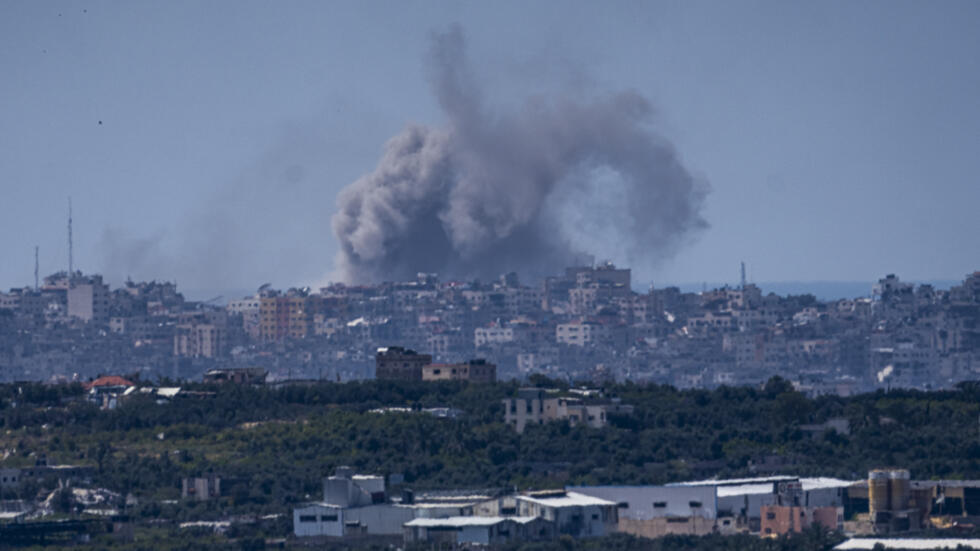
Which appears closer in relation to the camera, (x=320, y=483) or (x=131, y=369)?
(x=320, y=483)

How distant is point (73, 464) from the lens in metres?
74.4

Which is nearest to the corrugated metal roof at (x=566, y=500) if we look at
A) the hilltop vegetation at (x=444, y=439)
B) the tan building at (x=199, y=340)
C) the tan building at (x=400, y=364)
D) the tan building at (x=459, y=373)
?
the hilltop vegetation at (x=444, y=439)

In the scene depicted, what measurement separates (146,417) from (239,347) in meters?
109

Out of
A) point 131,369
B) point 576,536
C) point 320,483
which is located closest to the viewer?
point 576,536

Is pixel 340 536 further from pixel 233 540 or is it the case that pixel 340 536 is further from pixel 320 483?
pixel 320 483

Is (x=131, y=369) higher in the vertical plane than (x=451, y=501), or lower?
higher

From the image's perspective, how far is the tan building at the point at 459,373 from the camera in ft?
324

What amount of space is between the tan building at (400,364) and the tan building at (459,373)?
2.17 ft

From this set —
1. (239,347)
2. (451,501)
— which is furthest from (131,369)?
(451,501)

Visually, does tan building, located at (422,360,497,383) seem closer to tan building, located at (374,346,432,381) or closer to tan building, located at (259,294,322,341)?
tan building, located at (374,346,432,381)

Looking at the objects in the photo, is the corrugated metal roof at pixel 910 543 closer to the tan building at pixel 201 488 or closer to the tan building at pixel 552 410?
the tan building at pixel 201 488

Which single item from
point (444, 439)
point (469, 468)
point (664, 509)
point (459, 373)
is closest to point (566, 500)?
point (664, 509)

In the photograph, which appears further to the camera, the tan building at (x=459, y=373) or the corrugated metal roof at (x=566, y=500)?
the tan building at (x=459, y=373)

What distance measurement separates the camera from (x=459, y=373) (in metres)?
99.3
